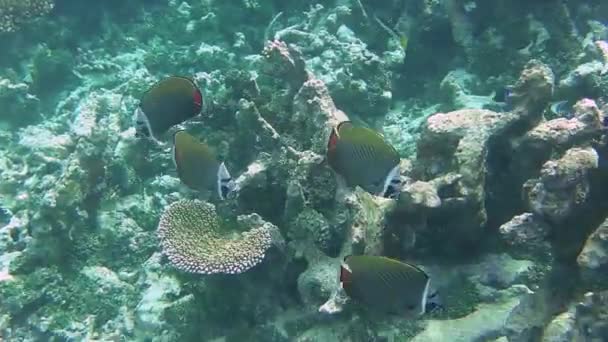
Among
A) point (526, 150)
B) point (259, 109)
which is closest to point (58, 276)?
point (259, 109)

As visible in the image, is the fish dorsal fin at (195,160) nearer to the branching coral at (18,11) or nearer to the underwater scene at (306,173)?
the underwater scene at (306,173)

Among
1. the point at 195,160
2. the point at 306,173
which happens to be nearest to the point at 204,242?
the point at 306,173

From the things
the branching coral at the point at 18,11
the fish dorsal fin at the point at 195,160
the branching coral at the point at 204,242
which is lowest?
the branching coral at the point at 18,11

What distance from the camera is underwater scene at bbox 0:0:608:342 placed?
3.31m

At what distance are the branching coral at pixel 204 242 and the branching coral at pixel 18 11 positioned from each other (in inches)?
191

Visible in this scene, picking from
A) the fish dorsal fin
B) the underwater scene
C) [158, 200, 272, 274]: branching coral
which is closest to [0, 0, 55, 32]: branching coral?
the underwater scene

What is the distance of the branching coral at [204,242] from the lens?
12.9 ft

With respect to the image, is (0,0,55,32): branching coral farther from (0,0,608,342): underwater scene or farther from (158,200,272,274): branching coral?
(158,200,272,274): branching coral

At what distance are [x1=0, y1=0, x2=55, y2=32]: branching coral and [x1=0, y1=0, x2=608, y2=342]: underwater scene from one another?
2 cm

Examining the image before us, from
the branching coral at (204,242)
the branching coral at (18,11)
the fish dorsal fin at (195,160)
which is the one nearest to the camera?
the fish dorsal fin at (195,160)

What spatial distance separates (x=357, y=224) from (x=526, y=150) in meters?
1.37

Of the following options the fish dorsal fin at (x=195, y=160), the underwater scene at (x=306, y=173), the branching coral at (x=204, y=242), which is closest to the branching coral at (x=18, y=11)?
the underwater scene at (x=306, y=173)

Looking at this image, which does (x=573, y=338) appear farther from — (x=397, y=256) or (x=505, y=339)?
(x=397, y=256)

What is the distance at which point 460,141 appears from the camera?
3.79 meters
